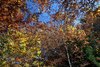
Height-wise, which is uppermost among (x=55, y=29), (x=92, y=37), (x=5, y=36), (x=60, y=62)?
(x=5, y=36)

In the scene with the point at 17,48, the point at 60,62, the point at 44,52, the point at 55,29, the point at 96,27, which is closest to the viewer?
the point at 17,48

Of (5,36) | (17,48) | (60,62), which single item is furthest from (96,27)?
(5,36)

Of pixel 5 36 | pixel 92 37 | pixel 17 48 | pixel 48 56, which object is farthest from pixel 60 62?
pixel 5 36

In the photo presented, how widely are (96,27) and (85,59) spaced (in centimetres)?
643

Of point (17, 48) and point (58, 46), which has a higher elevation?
point (17, 48)

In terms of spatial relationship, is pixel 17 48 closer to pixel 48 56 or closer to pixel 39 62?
pixel 39 62

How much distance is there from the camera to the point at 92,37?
→ 39.5 m

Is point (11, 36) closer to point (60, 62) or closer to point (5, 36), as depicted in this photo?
point (5, 36)

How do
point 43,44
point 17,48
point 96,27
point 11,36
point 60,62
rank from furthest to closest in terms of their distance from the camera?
point 96,27
point 60,62
point 43,44
point 17,48
point 11,36

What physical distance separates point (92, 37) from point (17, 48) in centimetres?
1837

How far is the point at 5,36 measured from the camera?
19.0 metres

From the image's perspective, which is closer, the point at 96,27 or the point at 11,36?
the point at 11,36

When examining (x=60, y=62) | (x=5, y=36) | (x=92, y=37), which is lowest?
(x=60, y=62)

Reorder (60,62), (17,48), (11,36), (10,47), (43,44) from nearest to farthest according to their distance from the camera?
(11,36)
(10,47)
(17,48)
(43,44)
(60,62)
